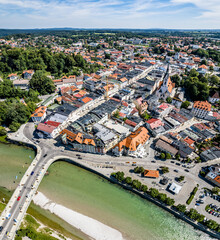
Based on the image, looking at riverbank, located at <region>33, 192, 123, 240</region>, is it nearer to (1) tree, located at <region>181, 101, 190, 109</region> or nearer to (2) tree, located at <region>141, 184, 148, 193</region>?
(2) tree, located at <region>141, 184, 148, 193</region>

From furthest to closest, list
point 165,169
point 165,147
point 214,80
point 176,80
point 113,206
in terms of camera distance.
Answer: point 176,80, point 214,80, point 165,147, point 165,169, point 113,206

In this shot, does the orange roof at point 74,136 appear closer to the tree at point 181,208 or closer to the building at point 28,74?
the tree at point 181,208

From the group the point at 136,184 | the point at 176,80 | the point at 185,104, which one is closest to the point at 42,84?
the point at 136,184

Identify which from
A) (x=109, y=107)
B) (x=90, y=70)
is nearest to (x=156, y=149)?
(x=109, y=107)

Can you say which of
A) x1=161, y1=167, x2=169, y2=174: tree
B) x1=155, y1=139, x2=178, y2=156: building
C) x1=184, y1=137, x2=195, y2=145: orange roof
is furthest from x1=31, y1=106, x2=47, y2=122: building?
x1=184, y1=137, x2=195, y2=145: orange roof

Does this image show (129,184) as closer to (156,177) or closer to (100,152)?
(156,177)

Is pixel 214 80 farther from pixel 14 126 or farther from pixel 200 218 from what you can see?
pixel 14 126
